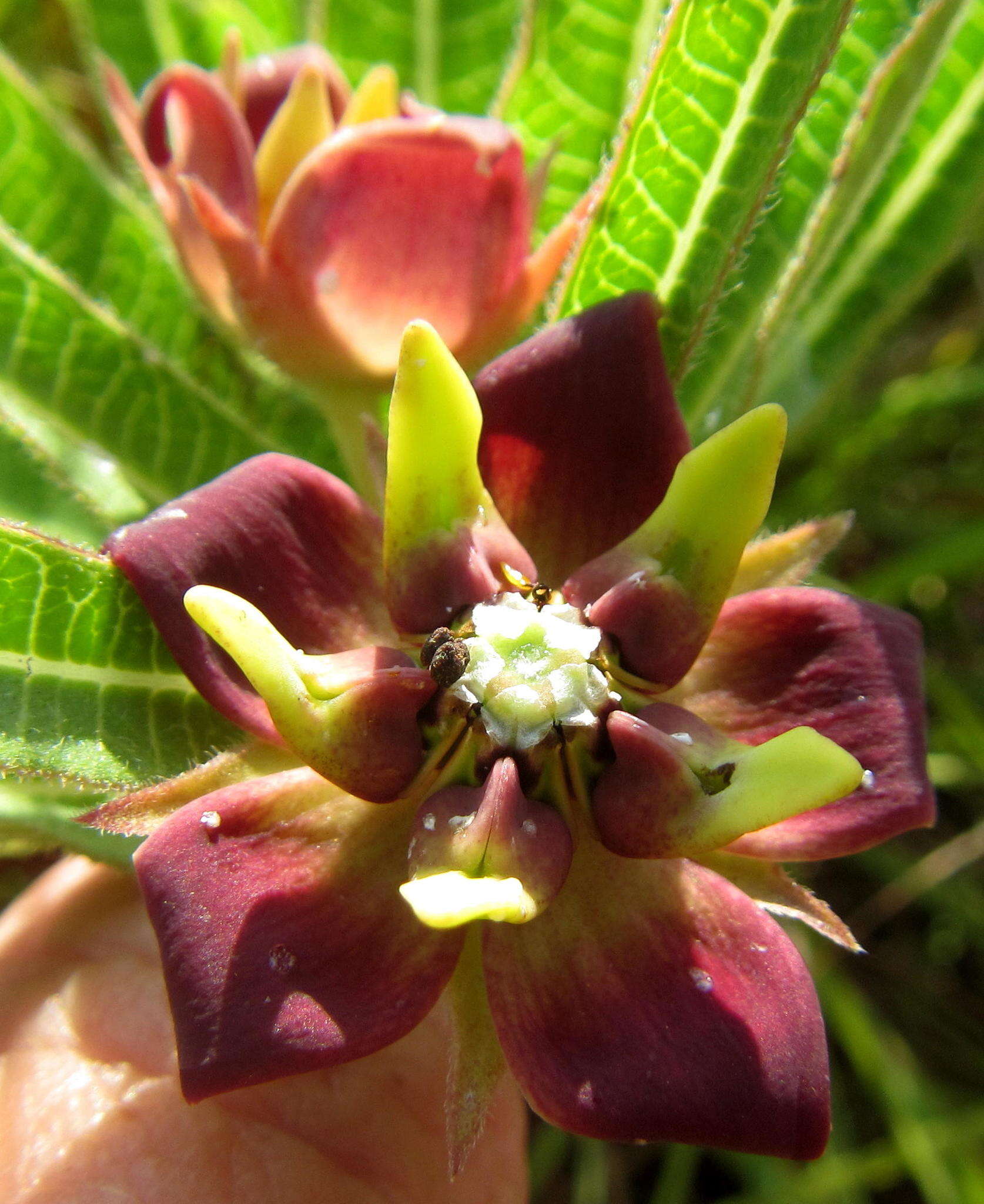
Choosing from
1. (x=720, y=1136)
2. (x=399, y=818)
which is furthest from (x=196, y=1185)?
(x=720, y=1136)

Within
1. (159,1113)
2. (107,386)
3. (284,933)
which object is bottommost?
(159,1113)

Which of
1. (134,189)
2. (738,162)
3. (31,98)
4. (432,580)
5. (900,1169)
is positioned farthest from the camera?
(900,1169)

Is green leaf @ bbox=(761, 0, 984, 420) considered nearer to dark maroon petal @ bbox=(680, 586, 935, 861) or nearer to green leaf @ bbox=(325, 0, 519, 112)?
dark maroon petal @ bbox=(680, 586, 935, 861)

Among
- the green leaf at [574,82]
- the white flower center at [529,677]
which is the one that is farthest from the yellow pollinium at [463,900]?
the green leaf at [574,82]

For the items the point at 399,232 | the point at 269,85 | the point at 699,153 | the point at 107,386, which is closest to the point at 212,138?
the point at 269,85

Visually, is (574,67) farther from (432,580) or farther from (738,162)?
(432,580)

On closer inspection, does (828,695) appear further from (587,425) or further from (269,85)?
(269,85)
